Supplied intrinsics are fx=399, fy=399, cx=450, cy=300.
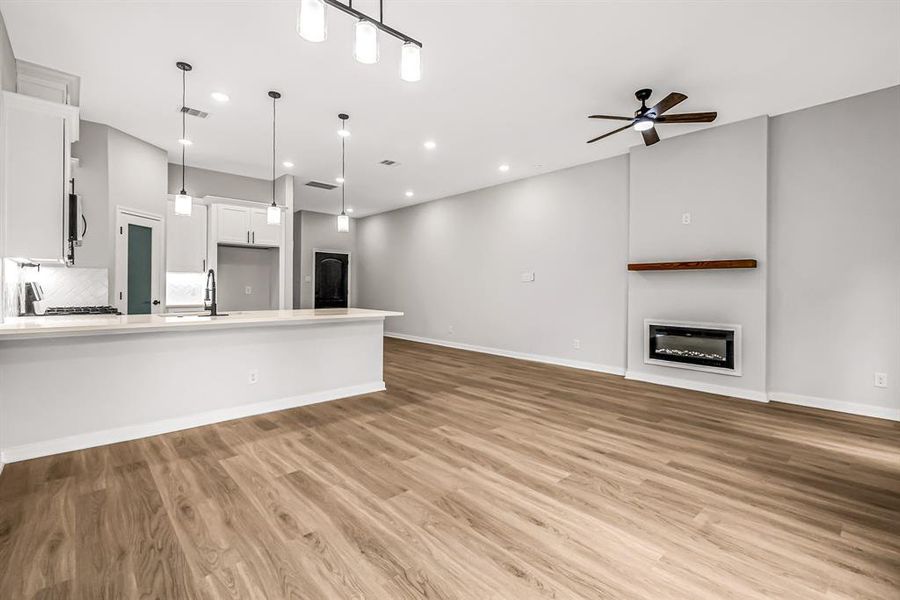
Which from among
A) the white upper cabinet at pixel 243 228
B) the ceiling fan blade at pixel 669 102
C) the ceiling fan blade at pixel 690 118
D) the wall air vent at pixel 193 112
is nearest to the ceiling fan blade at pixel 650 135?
the ceiling fan blade at pixel 690 118

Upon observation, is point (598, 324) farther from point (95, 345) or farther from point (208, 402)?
point (95, 345)

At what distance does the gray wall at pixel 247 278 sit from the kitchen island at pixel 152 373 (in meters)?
3.78

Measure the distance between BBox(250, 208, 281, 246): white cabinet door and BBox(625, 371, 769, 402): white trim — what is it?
6.09 m

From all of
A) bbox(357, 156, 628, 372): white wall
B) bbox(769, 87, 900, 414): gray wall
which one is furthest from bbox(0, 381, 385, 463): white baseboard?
bbox(769, 87, 900, 414): gray wall

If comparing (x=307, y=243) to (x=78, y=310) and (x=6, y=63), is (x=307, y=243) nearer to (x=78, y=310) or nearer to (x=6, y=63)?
(x=78, y=310)

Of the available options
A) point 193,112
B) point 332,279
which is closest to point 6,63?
point 193,112

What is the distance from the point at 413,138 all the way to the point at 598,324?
371 cm

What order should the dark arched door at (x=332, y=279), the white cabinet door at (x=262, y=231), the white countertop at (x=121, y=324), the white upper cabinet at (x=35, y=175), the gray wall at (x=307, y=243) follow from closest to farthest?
the white countertop at (x=121, y=324), the white upper cabinet at (x=35, y=175), the white cabinet door at (x=262, y=231), the gray wall at (x=307, y=243), the dark arched door at (x=332, y=279)

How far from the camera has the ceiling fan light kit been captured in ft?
5.58

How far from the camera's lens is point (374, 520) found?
2053mm

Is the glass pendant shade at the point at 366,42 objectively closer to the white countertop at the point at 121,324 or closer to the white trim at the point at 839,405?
the white countertop at the point at 121,324

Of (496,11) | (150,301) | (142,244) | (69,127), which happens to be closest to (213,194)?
(142,244)

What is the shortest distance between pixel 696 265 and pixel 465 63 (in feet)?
11.3

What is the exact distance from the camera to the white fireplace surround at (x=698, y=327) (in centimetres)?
456
